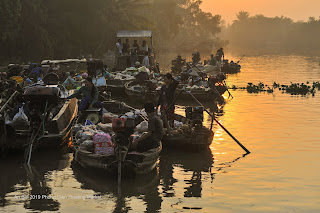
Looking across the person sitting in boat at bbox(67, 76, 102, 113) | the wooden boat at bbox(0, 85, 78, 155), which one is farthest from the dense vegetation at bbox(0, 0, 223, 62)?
the wooden boat at bbox(0, 85, 78, 155)

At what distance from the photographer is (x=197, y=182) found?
11.0 metres

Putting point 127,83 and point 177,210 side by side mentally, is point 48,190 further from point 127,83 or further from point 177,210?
point 127,83

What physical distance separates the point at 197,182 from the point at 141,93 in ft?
35.2

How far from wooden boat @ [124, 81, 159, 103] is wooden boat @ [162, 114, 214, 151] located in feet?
26.0

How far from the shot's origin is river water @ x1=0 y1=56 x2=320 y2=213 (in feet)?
30.8

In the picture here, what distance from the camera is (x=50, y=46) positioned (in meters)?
39.5

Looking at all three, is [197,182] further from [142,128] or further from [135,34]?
[135,34]

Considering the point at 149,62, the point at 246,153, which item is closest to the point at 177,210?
the point at 246,153

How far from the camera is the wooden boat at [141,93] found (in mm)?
20906

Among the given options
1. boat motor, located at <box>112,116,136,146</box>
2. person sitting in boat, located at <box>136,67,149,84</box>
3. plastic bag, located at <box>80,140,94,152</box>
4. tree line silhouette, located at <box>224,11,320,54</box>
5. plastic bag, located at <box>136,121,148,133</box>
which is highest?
tree line silhouette, located at <box>224,11,320,54</box>

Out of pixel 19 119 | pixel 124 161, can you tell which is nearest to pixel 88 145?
pixel 124 161

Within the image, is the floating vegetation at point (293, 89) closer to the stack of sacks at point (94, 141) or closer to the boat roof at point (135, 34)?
the boat roof at point (135, 34)

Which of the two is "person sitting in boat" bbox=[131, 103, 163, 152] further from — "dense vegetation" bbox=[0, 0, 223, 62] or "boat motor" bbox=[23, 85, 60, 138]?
"dense vegetation" bbox=[0, 0, 223, 62]

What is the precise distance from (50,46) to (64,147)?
27314mm
